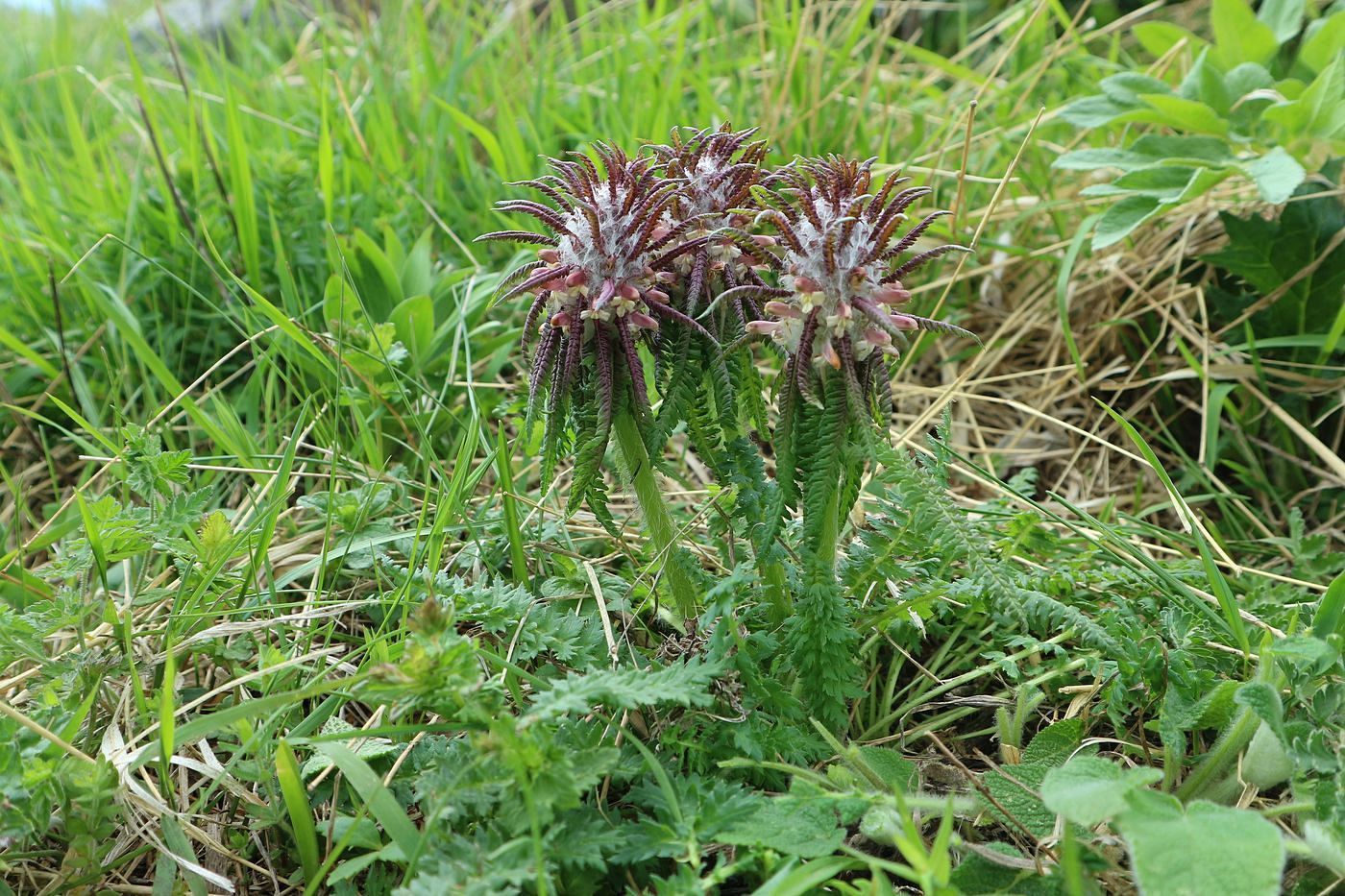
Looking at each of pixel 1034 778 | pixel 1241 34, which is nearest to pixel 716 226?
pixel 1034 778

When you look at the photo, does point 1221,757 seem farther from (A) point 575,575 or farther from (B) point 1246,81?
(B) point 1246,81

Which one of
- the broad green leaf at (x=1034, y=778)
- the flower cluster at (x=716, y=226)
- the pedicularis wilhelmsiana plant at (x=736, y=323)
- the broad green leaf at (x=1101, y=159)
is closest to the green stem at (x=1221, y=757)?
the broad green leaf at (x=1034, y=778)

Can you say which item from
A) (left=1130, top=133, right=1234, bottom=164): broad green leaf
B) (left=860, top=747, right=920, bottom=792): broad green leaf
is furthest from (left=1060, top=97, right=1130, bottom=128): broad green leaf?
(left=860, top=747, right=920, bottom=792): broad green leaf

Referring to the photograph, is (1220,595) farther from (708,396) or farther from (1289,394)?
(1289,394)

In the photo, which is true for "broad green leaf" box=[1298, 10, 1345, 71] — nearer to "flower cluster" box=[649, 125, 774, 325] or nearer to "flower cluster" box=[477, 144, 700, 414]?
"flower cluster" box=[649, 125, 774, 325]

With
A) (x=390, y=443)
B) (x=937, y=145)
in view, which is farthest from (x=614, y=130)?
(x=390, y=443)

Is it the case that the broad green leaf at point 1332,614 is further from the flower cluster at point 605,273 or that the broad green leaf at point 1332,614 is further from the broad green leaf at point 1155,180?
the broad green leaf at point 1155,180
